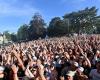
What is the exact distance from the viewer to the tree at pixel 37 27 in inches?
4429

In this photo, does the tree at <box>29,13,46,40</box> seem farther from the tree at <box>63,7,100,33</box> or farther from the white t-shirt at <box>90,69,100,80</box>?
the white t-shirt at <box>90,69,100,80</box>

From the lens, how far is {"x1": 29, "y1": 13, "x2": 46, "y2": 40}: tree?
369 ft

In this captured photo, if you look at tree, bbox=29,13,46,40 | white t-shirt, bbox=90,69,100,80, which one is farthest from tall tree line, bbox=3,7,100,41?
white t-shirt, bbox=90,69,100,80

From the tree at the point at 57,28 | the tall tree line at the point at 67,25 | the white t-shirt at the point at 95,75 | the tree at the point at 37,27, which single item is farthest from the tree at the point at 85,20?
the white t-shirt at the point at 95,75

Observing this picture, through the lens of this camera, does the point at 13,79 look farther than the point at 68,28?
No

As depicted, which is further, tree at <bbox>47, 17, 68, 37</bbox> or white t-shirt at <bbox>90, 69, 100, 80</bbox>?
tree at <bbox>47, 17, 68, 37</bbox>

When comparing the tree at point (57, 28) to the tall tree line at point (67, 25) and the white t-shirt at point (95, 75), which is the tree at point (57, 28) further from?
the white t-shirt at point (95, 75)

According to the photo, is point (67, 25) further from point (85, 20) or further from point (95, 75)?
point (95, 75)

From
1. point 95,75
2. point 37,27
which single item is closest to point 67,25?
point 37,27

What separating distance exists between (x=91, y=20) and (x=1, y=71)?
366 ft

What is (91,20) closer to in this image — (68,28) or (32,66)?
(68,28)

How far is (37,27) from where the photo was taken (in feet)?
374

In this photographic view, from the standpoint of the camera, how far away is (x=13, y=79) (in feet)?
28.1

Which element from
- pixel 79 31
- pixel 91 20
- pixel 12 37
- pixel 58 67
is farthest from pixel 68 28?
pixel 58 67
